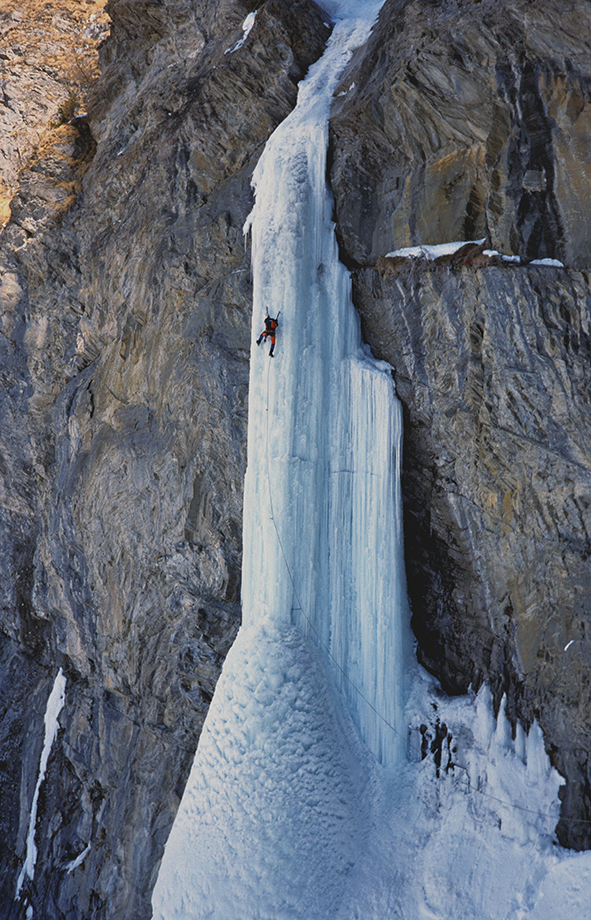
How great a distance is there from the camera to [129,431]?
34.8 ft

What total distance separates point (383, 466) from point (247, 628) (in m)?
2.79

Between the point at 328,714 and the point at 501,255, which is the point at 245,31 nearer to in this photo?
the point at 501,255

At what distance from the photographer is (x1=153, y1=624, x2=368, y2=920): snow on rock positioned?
7.14 m

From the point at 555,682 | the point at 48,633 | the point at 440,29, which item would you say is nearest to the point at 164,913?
the point at 555,682

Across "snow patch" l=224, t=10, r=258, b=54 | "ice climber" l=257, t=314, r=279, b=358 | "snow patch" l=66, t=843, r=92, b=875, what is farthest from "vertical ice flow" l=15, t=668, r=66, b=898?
"snow patch" l=224, t=10, r=258, b=54

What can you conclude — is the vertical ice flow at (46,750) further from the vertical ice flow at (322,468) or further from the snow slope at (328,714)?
the vertical ice flow at (322,468)

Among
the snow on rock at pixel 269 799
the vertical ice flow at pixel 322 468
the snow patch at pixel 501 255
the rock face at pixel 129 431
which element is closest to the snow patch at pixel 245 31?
the rock face at pixel 129 431

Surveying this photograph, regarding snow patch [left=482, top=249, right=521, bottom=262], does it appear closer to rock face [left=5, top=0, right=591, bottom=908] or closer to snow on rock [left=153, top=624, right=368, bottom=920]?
rock face [left=5, top=0, right=591, bottom=908]

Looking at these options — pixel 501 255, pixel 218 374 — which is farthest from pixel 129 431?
pixel 501 255

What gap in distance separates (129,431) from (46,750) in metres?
6.49

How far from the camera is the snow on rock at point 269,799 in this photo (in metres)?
7.14

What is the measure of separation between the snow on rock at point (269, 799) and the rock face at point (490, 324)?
1790 millimetres

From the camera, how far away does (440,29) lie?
25.4ft

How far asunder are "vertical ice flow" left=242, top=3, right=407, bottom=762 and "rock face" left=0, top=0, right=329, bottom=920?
0.83 metres
